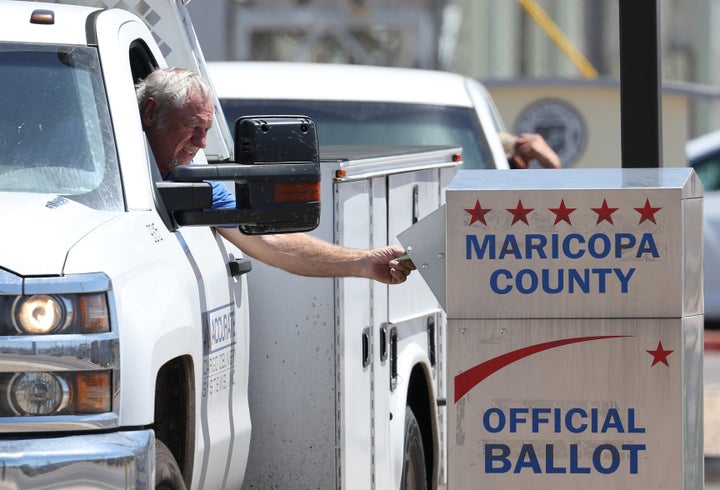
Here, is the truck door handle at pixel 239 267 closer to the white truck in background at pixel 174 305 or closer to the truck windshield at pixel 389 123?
the white truck in background at pixel 174 305

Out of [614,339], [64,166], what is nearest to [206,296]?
[64,166]

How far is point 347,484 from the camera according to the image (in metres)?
5.37

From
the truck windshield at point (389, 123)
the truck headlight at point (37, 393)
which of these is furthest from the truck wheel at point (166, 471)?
the truck windshield at point (389, 123)

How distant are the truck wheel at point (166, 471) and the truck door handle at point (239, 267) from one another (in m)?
0.87

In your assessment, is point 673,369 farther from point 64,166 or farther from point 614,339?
point 64,166

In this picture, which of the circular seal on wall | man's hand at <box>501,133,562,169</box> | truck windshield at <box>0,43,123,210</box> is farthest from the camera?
the circular seal on wall

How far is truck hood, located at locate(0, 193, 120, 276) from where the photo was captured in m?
3.85

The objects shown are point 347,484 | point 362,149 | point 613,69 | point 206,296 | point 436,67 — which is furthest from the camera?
point 613,69

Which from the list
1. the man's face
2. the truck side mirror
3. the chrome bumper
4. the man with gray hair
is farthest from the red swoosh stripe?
the man's face

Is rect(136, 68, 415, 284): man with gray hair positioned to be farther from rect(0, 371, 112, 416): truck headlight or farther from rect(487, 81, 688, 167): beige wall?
rect(487, 81, 688, 167): beige wall

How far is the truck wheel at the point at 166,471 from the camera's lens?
13.6 feet

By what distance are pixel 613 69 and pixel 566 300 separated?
52.1 feet

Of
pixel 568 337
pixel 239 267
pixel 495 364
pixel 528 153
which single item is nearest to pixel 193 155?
pixel 239 267

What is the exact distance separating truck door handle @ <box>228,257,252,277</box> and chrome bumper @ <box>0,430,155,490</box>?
1210 millimetres
